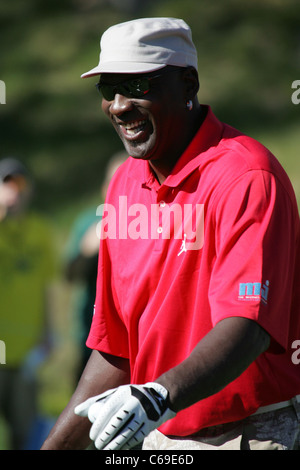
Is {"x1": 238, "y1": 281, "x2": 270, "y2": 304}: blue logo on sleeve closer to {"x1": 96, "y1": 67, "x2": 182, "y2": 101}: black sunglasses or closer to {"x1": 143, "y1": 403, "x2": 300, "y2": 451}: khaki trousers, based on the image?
{"x1": 143, "y1": 403, "x2": 300, "y2": 451}: khaki trousers

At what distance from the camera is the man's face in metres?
2.94

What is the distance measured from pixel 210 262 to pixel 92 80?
15.3 m

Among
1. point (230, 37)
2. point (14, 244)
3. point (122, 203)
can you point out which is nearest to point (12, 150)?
point (230, 37)

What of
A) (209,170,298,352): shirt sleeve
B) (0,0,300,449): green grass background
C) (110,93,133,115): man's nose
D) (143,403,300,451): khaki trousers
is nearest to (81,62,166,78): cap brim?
(110,93,133,115): man's nose

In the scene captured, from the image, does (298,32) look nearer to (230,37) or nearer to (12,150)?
(230,37)

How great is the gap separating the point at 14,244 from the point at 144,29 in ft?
13.6

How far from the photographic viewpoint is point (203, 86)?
662 inches

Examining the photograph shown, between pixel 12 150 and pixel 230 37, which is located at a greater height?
pixel 230 37

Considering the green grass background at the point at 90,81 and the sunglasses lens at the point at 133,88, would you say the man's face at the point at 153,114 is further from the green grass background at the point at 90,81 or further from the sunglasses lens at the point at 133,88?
the green grass background at the point at 90,81

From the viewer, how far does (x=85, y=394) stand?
3357 millimetres

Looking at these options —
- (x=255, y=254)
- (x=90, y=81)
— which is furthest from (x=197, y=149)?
(x=90, y=81)

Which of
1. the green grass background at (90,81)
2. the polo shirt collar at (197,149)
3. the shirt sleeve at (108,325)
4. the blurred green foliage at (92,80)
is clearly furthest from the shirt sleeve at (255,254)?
the blurred green foliage at (92,80)

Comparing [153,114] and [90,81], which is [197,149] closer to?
[153,114]

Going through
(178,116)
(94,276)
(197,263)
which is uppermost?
(178,116)
